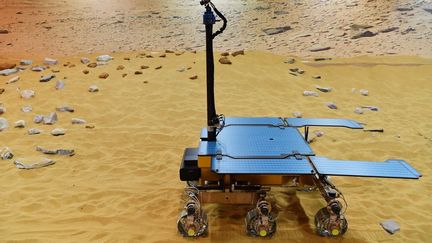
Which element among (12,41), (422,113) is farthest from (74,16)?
(422,113)

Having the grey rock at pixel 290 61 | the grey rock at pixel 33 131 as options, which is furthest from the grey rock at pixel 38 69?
the grey rock at pixel 290 61

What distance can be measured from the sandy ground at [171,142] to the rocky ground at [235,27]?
38 centimetres

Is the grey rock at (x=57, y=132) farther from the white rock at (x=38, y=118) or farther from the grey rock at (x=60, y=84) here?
the grey rock at (x=60, y=84)

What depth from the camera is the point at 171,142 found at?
462cm

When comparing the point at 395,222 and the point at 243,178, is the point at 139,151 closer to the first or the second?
the point at 243,178

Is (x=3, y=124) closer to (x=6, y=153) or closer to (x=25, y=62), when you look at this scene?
(x=6, y=153)

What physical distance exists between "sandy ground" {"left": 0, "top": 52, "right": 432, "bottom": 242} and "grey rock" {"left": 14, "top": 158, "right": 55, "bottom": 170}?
0.08 m

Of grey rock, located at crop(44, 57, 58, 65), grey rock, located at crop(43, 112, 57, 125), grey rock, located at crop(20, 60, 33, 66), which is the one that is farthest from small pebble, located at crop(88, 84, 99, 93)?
grey rock, located at crop(20, 60, 33, 66)

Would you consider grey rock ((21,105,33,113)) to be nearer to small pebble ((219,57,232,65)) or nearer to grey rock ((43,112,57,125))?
grey rock ((43,112,57,125))

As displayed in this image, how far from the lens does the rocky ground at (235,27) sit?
7559 mm

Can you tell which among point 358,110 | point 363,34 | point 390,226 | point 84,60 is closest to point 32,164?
point 390,226

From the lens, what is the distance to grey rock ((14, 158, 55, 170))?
12.9 feet

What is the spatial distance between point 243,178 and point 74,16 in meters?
6.04

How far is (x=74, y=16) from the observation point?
24.9 feet
